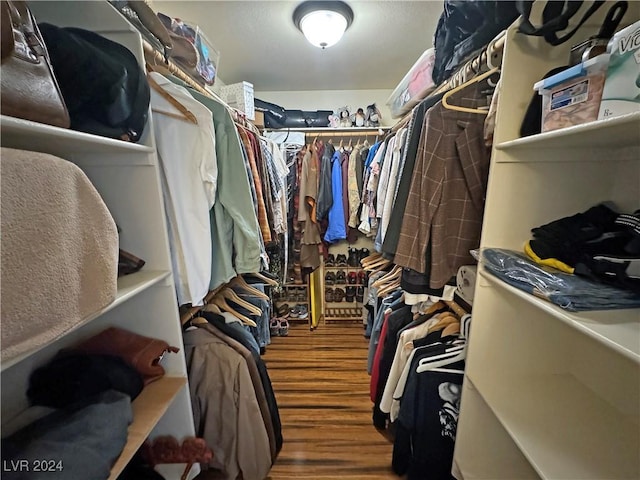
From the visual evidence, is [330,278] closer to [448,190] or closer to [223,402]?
[223,402]

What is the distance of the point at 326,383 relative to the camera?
1.93 metres

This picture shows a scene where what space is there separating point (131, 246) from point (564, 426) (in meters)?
1.39

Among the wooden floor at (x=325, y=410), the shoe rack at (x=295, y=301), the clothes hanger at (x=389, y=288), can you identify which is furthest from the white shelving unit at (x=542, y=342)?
the shoe rack at (x=295, y=301)

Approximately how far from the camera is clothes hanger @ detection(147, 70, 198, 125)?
0.85 meters

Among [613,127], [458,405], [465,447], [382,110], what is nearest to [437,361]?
[458,405]

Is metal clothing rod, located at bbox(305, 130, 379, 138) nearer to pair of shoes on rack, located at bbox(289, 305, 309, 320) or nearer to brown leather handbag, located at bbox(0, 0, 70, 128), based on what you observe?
pair of shoes on rack, located at bbox(289, 305, 309, 320)

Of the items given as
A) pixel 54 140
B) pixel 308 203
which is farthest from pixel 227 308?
pixel 308 203

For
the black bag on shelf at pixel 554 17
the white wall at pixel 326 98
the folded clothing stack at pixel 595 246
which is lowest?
the folded clothing stack at pixel 595 246

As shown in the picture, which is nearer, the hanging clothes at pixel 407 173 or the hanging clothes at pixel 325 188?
the hanging clothes at pixel 407 173

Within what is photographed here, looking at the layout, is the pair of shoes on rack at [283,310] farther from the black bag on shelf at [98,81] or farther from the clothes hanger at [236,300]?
the black bag on shelf at [98,81]

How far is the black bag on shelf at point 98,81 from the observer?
60 cm

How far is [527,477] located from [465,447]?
0.23 m

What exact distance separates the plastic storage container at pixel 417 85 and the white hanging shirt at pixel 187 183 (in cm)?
112

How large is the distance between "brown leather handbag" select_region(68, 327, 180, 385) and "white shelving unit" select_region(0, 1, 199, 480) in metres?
0.03
